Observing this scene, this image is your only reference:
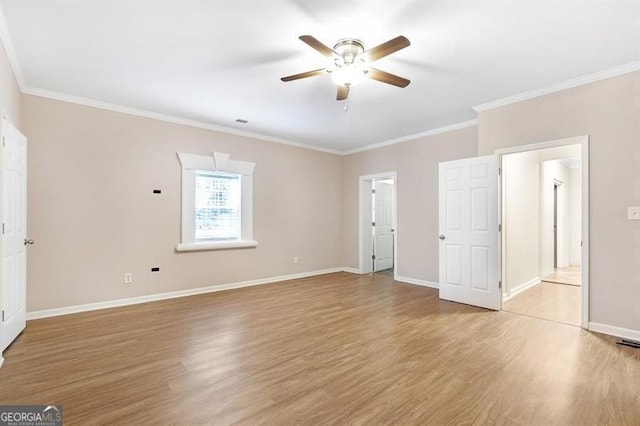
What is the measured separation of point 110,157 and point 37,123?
80cm

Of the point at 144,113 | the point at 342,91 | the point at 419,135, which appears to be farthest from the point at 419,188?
the point at 144,113

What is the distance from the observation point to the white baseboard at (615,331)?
2.91 meters

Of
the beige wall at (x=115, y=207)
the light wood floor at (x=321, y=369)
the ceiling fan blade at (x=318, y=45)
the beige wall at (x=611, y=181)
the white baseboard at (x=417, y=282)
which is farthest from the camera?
the white baseboard at (x=417, y=282)

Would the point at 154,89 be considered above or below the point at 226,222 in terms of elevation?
above

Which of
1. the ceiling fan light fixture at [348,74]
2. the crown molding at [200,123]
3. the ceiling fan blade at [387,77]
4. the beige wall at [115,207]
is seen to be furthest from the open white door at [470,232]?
the beige wall at [115,207]

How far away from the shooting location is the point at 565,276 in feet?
19.9

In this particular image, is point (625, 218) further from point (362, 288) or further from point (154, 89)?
point (154, 89)

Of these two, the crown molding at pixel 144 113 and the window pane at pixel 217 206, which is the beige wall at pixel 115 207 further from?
the window pane at pixel 217 206

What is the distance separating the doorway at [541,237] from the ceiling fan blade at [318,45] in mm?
2837

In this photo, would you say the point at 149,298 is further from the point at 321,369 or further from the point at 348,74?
the point at 348,74

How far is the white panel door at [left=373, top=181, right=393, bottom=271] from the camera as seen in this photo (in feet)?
22.4

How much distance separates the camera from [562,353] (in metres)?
2.66

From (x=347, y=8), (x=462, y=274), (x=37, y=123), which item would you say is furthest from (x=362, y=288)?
(x=37, y=123)

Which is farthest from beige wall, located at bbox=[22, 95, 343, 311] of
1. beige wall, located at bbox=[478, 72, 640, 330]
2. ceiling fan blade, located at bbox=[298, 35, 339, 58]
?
beige wall, located at bbox=[478, 72, 640, 330]
